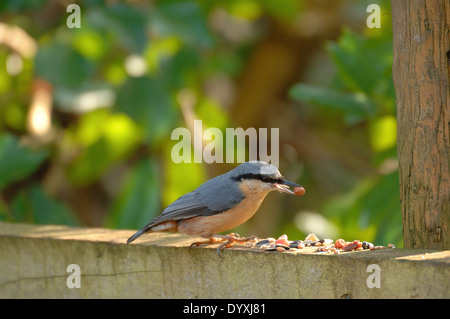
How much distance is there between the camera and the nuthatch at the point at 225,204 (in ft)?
9.38

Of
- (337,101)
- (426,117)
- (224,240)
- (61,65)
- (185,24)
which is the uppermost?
(185,24)

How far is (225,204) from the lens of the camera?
2.88 m

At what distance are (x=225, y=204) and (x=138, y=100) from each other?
2006mm

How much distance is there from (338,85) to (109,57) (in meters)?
1.87

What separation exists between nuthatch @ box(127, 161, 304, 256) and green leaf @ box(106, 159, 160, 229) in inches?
68.7

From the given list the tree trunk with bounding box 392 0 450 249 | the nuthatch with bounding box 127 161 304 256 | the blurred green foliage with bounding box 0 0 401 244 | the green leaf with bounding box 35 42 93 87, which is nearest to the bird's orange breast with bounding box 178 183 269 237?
the nuthatch with bounding box 127 161 304 256

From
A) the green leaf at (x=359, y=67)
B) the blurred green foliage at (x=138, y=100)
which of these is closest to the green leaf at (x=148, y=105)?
the blurred green foliage at (x=138, y=100)

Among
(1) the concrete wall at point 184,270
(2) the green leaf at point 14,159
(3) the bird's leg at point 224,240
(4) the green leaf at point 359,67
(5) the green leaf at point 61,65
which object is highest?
(5) the green leaf at point 61,65

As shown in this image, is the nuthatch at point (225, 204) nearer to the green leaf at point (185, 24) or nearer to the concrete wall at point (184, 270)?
the concrete wall at point (184, 270)

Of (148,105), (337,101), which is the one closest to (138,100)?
(148,105)

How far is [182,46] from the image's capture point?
5199 millimetres

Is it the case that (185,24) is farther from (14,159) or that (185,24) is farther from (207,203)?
(207,203)

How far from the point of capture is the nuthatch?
2859mm

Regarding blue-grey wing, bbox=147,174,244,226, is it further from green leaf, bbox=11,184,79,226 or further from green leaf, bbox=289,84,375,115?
green leaf, bbox=11,184,79,226
